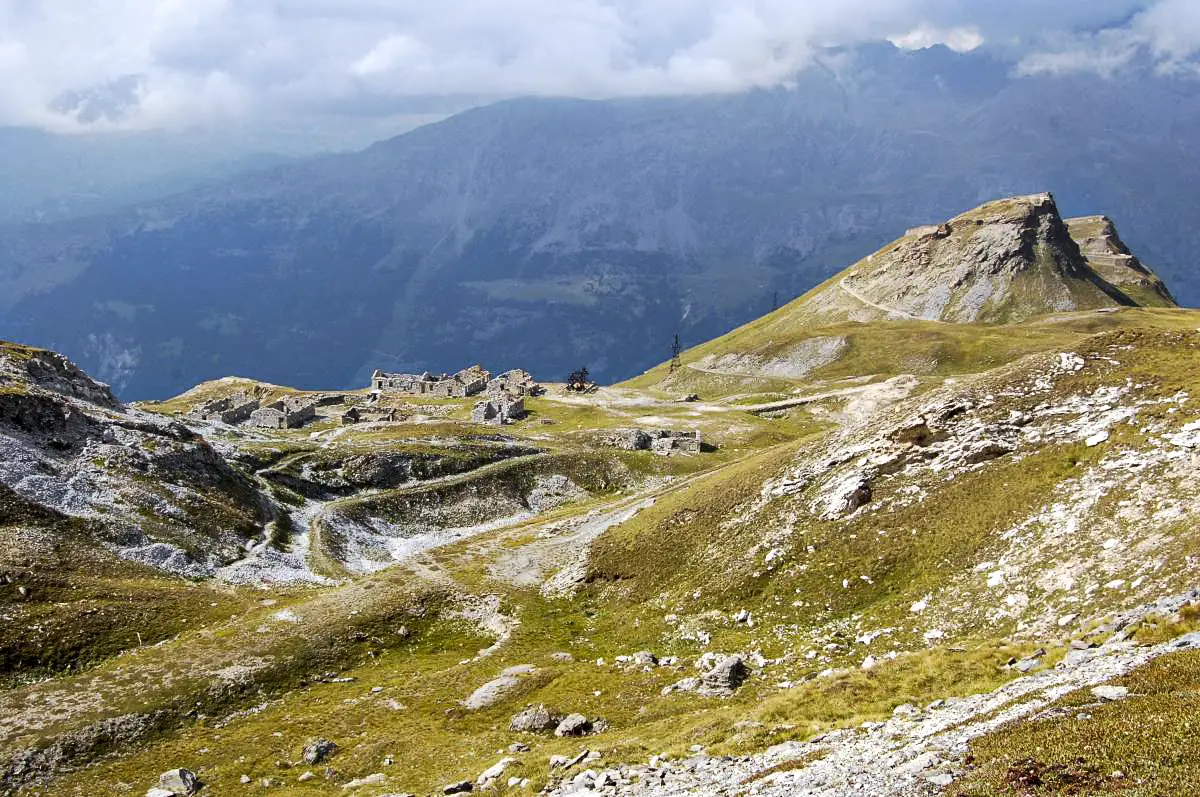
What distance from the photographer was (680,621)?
55156 millimetres

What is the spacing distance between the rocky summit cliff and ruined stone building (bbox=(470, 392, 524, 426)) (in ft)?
233

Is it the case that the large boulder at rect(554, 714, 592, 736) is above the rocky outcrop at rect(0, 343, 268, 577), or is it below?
below

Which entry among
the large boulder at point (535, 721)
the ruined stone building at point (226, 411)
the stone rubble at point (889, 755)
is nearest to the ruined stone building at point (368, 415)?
the ruined stone building at point (226, 411)

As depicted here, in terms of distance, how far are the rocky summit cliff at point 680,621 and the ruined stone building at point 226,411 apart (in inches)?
2811

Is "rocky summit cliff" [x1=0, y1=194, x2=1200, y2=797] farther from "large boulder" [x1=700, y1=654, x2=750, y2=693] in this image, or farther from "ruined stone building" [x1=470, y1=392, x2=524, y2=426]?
"ruined stone building" [x1=470, y1=392, x2=524, y2=426]

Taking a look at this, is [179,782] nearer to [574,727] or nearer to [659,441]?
[574,727]

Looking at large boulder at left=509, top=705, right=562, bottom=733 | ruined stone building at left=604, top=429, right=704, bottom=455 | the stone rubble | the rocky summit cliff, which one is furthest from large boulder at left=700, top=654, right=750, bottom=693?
ruined stone building at left=604, top=429, right=704, bottom=455

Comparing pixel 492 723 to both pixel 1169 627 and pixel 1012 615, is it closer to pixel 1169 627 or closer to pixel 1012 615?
pixel 1012 615

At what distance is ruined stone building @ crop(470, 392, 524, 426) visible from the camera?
16538 centimetres

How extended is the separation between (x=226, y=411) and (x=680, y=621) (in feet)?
477

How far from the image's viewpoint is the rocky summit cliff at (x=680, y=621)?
1109 inches

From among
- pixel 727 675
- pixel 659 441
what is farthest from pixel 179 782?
pixel 659 441

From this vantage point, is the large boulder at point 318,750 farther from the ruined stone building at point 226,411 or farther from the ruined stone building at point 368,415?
the ruined stone building at point 226,411

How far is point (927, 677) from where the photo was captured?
3322cm
